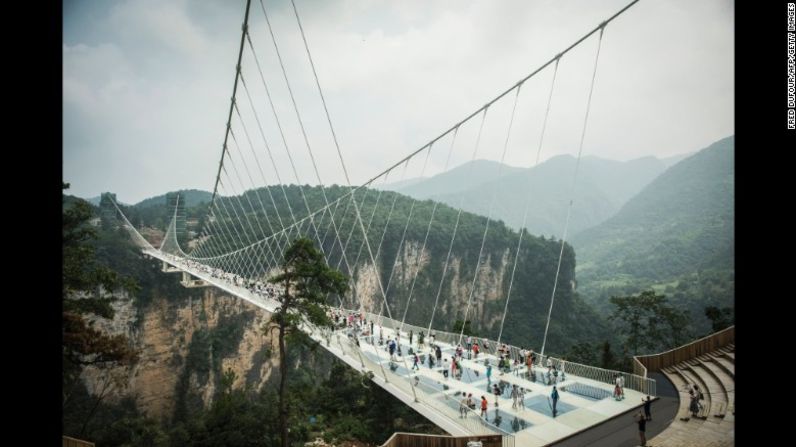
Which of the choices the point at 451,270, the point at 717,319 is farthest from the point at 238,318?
the point at 717,319

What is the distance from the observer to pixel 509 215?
158250 millimetres

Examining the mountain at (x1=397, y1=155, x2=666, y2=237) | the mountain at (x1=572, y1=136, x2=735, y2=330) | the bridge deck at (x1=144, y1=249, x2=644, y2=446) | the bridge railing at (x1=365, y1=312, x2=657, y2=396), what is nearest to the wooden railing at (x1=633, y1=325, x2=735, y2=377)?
the bridge railing at (x1=365, y1=312, x2=657, y2=396)

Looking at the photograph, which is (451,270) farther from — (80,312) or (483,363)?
(80,312)

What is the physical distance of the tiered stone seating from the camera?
21.7 ft

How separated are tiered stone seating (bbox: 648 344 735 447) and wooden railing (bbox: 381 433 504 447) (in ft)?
8.72

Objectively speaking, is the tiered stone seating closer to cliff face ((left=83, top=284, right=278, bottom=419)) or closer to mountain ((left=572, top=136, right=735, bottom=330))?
cliff face ((left=83, top=284, right=278, bottom=419))

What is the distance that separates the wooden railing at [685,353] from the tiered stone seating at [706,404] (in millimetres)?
190

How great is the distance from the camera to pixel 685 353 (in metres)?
11.9

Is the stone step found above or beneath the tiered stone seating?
above

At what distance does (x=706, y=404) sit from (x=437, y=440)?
18.7 ft

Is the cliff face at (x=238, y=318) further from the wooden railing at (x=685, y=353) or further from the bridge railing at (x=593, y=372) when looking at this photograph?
the wooden railing at (x=685, y=353)

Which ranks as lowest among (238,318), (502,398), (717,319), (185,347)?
(185,347)
